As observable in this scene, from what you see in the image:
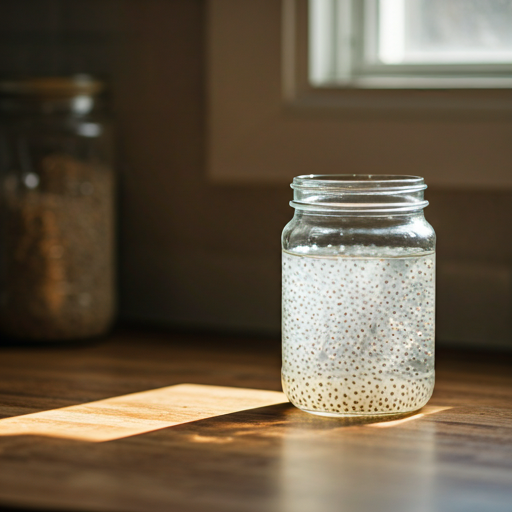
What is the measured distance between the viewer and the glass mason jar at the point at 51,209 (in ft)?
3.34

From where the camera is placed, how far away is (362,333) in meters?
0.72

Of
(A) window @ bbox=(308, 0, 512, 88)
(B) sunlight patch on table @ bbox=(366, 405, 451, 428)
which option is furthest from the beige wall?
(B) sunlight patch on table @ bbox=(366, 405, 451, 428)

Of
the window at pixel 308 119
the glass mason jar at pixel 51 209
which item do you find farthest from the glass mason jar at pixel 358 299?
the glass mason jar at pixel 51 209

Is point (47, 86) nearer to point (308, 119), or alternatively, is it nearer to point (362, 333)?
point (308, 119)

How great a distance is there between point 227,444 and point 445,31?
70cm

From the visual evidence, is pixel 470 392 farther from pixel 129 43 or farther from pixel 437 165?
pixel 129 43

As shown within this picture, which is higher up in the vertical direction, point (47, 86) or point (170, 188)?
point (47, 86)

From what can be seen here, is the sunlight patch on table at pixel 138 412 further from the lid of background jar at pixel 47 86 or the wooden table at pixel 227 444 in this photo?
the lid of background jar at pixel 47 86

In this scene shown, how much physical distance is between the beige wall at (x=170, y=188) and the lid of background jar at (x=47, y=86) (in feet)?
0.47

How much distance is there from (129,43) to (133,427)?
2.16 feet

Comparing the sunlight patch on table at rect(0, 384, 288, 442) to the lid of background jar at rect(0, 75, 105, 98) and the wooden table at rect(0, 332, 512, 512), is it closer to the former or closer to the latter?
the wooden table at rect(0, 332, 512, 512)

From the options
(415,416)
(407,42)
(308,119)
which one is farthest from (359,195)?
(407,42)

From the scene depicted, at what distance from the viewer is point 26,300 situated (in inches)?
40.4

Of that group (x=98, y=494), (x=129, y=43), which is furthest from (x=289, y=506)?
(x=129, y=43)
